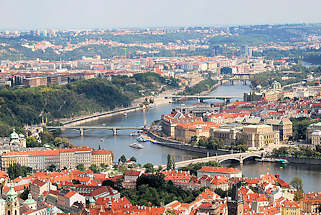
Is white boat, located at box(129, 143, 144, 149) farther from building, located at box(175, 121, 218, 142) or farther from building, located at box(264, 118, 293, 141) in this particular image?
building, located at box(264, 118, 293, 141)

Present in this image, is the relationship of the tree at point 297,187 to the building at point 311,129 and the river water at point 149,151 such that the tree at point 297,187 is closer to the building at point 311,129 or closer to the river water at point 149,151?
the river water at point 149,151

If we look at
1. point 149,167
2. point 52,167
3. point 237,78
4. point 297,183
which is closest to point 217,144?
point 149,167

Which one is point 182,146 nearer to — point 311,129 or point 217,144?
point 217,144

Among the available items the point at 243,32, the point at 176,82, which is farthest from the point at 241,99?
the point at 243,32

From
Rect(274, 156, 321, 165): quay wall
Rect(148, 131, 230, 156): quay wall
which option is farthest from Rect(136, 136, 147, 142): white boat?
Rect(274, 156, 321, 165): quay wall

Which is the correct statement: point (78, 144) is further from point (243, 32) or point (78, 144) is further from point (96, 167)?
point (243, 32)

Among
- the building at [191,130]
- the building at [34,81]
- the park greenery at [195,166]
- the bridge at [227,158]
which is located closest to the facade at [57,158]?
the bridge at [227,158]
